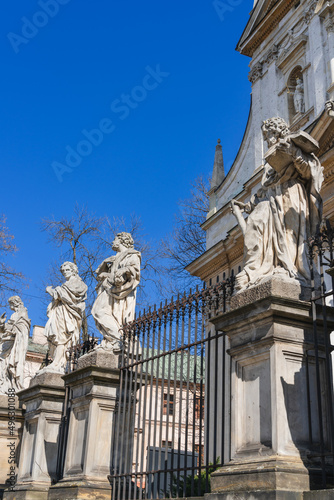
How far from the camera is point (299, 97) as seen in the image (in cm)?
1650

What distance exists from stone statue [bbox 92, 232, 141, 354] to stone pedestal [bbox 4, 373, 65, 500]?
1.86 metres

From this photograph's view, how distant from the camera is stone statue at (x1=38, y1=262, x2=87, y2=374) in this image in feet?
36.2

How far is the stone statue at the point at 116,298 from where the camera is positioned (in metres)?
9.37

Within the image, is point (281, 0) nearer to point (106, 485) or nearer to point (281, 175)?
point (281, 175)

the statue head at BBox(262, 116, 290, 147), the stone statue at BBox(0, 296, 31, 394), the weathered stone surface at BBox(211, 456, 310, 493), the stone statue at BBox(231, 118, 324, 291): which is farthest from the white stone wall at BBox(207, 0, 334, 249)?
the weathered stone surface at BBox(211, 456, 310, 493)

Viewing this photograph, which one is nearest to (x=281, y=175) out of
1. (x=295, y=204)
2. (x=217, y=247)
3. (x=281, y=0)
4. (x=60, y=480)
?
(x=295, y=204)

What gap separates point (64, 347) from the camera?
11.1m

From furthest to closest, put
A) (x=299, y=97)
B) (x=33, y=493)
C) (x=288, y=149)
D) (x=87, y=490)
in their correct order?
(x=299, y=97)
(x=33, y=493)
(x=87, y=490)
(x=288, y=149)

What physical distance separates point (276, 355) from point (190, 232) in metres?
22.2

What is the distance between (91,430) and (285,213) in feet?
14.4

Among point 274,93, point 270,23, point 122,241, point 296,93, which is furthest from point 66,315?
point 270,23

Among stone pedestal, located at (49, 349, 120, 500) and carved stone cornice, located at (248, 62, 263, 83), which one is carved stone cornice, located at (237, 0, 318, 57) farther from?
stone pedestal, located at (49, 349, 120, 500)

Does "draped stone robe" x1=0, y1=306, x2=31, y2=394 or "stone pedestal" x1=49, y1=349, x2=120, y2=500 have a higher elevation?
"draped stone robe" x1=0, y1=306, x2=31, y2=394

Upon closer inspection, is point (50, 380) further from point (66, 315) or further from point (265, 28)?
point (265, 28)
